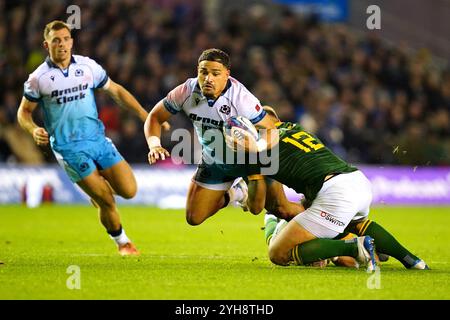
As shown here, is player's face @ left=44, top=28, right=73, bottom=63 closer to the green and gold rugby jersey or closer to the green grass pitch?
the green grass pitch

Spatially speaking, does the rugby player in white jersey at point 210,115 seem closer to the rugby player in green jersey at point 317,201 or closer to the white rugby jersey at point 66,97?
the rugby player in green jersey at point 317,201

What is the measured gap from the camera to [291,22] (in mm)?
23625

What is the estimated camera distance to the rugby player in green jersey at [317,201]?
8727 millimetres

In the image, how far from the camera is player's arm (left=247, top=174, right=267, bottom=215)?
920 cm

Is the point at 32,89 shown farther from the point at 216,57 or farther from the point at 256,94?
the point at 256,94

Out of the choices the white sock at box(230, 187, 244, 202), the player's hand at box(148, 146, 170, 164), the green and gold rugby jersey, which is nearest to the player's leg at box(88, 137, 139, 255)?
the white sock at box(230, 187, 244, 202)

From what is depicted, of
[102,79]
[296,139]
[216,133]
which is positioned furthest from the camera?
[102,79]

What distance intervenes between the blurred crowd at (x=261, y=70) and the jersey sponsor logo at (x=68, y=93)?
26.7ft

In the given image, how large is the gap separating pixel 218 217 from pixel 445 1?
11.3m

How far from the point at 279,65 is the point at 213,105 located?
13.0m

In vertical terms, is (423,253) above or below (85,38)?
below

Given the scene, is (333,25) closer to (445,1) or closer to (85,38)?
(445,1)

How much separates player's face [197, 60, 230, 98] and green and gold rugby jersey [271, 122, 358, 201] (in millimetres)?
836

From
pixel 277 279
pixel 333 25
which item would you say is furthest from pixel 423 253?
pixel 333 25
